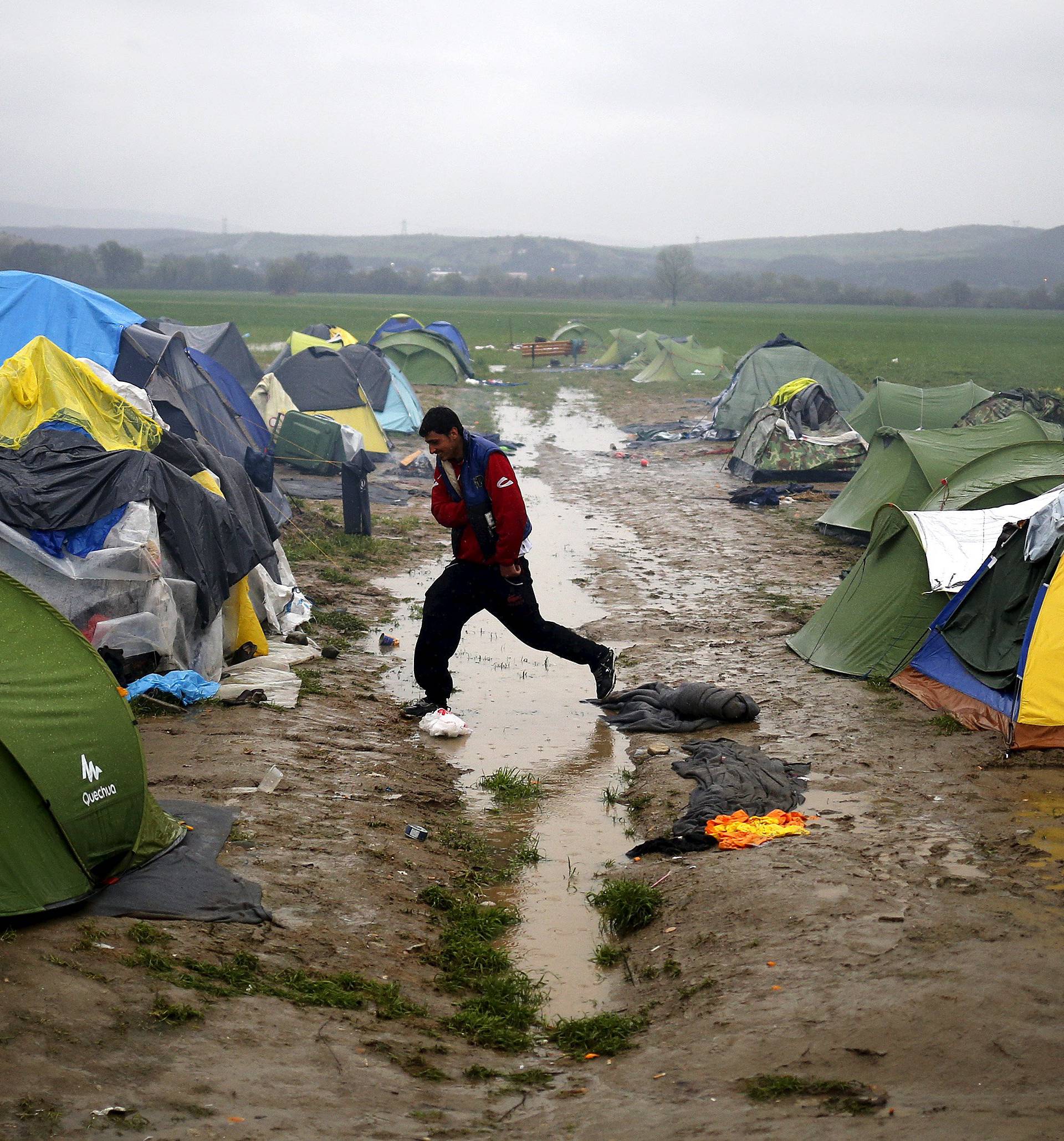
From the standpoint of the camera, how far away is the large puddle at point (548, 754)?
536 cm

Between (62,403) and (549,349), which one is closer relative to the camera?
(62,403)

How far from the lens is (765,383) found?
2433 centimetres

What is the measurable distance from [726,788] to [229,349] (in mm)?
17591

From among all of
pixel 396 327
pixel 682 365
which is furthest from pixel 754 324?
pixel 396 327

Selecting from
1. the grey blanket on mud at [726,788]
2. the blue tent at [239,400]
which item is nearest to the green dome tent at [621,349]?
the blue tent at [239,400]

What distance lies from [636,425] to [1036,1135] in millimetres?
25231

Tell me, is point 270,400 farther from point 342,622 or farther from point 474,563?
point 474,563

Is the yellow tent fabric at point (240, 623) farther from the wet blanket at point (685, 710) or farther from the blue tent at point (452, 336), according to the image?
the blue tent at point (452, 336)

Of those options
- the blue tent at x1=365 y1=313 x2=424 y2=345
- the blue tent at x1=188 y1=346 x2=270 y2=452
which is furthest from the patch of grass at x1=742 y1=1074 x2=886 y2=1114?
the blue tent at x1=365 y1=313 x2=424 y2=345

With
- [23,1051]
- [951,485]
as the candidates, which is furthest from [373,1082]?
[951,485]

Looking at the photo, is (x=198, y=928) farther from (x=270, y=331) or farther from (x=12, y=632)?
(x=270, y=331)

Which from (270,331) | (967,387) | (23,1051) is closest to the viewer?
(23,1051)

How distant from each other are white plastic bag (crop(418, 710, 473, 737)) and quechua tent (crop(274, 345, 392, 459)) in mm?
13051

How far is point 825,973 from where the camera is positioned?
14.7ft
